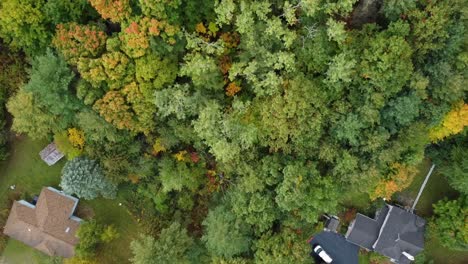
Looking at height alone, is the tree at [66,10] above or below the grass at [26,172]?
above

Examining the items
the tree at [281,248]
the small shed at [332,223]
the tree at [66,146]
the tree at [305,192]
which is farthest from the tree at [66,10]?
the small shed at [332,223]

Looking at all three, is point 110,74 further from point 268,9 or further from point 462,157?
point 462,157

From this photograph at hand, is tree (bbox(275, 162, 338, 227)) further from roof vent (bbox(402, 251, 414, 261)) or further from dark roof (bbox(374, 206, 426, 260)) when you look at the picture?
roof vent (bbox(402, 251, 414, 261))

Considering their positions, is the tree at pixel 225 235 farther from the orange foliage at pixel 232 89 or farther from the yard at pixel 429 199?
the yard at pixel 429 199

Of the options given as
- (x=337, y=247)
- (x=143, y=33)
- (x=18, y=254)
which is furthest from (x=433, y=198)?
(x=18, y=254)

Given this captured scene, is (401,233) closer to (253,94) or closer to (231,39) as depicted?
(253,94)

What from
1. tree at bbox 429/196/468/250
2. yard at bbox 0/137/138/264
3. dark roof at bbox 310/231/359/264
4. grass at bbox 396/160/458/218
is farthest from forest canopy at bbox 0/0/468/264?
yard at bbox 0/137/138/264

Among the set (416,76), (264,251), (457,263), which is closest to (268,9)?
(416,76)
